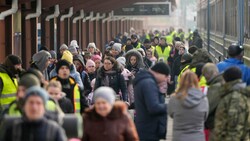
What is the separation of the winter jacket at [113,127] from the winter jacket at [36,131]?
3.97 feet

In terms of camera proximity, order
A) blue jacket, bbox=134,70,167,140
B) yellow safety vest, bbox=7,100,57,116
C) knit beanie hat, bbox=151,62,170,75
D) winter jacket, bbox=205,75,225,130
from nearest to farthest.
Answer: yellow safety vest, bbox=7,100,57,116 → blue jacket, bbox=134,70,167,140 → knit beanie hat, bbox=151,62,170,75 → winter jacket, bbox=205,75,225,130

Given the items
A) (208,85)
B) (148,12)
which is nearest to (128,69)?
(208,85)

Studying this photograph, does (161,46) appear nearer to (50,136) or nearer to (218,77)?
(218,77)

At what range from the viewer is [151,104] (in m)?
9.41

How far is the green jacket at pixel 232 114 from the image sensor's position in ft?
31.9

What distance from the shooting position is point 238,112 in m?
9.73

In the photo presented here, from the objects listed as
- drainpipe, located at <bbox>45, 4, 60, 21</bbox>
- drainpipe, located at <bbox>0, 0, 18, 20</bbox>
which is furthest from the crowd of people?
drainpipe, located at <bbox>45, 4, 60, 21</bbox>

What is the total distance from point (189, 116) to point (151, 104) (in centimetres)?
41

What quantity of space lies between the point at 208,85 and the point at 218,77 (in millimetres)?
182

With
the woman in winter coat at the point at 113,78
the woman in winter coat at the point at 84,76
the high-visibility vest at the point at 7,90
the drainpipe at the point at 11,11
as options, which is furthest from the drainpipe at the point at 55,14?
the high-visibility vest at the point at 7,90

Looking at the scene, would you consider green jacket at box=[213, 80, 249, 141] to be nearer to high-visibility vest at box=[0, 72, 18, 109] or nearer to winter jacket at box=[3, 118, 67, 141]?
high-visibility vest at box=[0, 72, 18, 109]

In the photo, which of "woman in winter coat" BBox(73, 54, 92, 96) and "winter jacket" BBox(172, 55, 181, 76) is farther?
"winter jacket" BBox(172, 55, 181, 76)

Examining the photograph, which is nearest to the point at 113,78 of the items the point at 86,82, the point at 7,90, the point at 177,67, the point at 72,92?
the point at 86,82

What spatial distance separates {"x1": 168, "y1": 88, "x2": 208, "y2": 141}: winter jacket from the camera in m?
9.23
